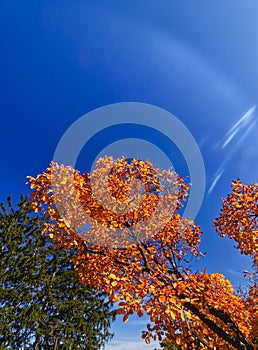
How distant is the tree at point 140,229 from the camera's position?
541 cm

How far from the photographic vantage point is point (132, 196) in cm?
635

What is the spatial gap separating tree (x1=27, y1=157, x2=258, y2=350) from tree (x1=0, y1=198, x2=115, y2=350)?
625 cm

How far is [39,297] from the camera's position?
1712 cm

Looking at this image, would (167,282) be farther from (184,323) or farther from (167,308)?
(167,308)

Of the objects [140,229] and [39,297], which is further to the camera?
[39,297]

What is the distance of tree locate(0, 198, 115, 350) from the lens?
1416 centimetres

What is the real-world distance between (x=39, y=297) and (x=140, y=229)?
1395cm

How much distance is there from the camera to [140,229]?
21.2ft

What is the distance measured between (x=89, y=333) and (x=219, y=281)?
1427cm

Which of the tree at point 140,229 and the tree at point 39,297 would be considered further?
the tree at point 39,297

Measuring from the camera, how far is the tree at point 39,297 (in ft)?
46.5

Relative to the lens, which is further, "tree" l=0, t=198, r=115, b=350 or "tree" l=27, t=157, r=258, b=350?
"tree" l=0, t=198, r=115, b=350

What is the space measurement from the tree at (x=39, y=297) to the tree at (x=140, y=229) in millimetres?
6247

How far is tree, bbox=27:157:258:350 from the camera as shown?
5406 millimetres
